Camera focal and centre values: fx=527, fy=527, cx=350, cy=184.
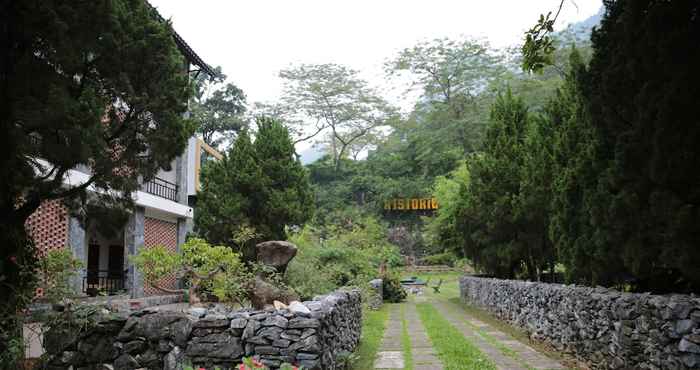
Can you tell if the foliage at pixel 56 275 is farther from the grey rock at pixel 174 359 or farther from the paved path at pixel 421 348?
the paved path at pixel 421 348

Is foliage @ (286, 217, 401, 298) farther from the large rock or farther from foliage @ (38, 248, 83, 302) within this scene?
foliage @ (38, 248, 83, 302)

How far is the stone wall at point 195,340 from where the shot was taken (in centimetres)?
496

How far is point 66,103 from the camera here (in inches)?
184

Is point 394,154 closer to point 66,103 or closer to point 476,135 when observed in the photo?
point 476,135

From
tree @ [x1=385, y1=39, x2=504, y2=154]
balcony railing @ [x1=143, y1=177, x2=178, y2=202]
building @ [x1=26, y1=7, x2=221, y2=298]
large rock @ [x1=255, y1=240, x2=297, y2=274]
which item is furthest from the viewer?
tree @ [x1=385, y1=39, x2=504, y2=154]

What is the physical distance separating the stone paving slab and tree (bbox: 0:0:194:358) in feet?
16.9

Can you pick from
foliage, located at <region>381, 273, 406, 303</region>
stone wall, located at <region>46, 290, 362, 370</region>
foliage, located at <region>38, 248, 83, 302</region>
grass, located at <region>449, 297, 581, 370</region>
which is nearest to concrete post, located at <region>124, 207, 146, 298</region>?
foliage, located at <region>381, 273, 406, 303</region>

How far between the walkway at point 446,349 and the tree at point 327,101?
24.6 metres

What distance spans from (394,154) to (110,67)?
3077 cm

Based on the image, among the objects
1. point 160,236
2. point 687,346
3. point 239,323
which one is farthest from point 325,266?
point 687,346

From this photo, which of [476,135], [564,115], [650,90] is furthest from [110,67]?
[476,135]

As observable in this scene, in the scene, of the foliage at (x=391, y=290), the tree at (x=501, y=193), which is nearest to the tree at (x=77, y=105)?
the tree at (x=501, y=193)

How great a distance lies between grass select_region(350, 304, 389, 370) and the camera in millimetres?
7148

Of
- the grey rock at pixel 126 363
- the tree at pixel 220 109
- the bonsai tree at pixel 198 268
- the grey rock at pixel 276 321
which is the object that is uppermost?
the tree at pixel 220 109
